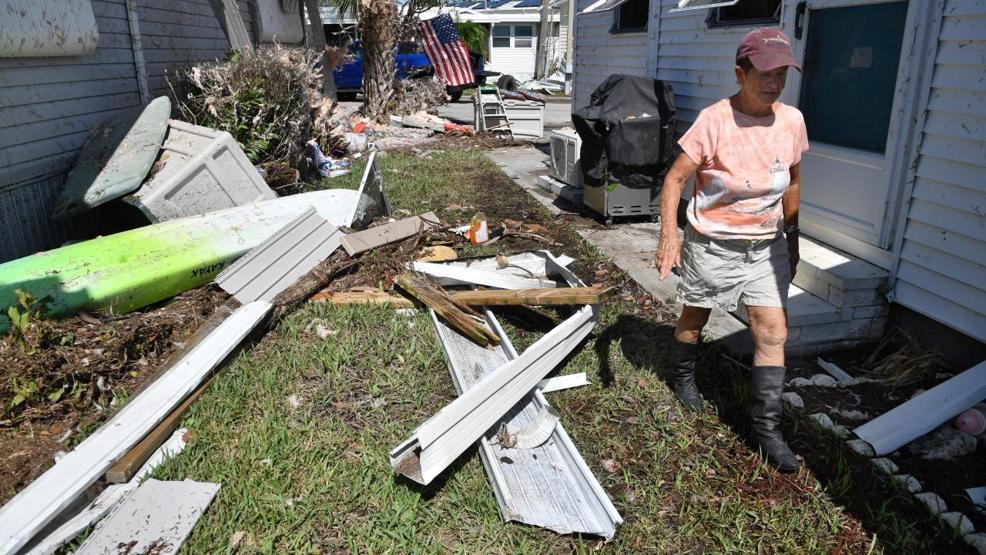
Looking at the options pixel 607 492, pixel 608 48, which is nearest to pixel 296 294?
pixel 607 492

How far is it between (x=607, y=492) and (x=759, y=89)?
72.0 inches

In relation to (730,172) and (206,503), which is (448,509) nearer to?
(206,503)

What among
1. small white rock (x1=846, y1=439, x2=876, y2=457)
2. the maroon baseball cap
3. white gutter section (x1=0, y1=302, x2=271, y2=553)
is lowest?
small white rock (x1=846, y1=439, x2=876, y2=457)

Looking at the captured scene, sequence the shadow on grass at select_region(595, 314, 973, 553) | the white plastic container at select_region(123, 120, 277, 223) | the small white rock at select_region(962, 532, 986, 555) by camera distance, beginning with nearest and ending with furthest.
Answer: the small white rock at select_region(962, 532, 986, 555) < the shadow on grass at select_region(595, 314, 973, 553) < the white plastic container at select_region(123, 120, 277, 223)

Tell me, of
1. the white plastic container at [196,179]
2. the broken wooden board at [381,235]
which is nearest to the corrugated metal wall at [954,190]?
the broken wooden board at [381,235]

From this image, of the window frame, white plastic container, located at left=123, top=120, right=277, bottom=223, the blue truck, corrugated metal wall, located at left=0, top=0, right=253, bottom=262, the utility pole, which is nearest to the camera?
corrugated metal wall, located at left=0, top=0, right=253, bottom=262

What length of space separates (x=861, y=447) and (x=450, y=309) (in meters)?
2.41

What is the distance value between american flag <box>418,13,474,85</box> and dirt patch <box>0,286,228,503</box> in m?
16.0

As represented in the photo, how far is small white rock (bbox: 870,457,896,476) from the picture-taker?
2947 mm

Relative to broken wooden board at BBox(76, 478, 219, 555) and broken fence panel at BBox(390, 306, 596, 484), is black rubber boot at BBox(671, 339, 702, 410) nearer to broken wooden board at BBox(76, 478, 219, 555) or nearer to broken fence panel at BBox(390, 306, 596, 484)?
broken fence panel at BBox(390, 306, 596, 484)

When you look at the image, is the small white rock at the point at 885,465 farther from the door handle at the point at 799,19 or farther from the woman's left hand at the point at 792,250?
the door handle at the point at 799,19

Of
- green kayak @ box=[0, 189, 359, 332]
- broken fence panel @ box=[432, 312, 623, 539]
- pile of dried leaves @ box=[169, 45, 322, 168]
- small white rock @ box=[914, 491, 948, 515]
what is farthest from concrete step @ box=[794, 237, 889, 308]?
pile of dried leaves @ box=[169, 45, 322, 168]

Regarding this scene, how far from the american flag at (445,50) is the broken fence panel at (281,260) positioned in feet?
48.5

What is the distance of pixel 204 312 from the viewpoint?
4.53 m
